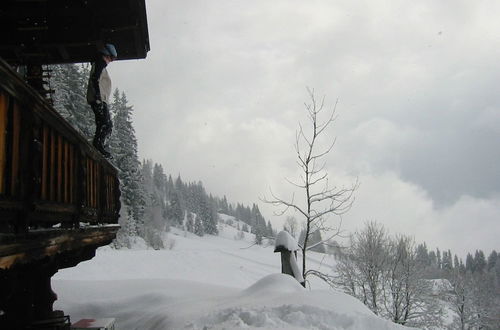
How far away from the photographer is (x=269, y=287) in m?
7.58

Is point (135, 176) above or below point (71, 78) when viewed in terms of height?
below

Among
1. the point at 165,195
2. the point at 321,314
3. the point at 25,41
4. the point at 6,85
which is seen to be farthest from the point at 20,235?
the point at 165,195

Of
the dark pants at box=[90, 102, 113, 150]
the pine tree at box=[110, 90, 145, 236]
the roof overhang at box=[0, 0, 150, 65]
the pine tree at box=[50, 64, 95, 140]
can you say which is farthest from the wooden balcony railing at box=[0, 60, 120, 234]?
the pine tree at box=[110, 90, 145, 236]

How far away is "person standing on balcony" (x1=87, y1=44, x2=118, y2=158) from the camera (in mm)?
6426

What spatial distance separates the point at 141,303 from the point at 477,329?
40.7 metres

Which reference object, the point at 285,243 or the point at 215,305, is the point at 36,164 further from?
the point at 285,243

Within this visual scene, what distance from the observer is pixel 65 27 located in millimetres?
8078

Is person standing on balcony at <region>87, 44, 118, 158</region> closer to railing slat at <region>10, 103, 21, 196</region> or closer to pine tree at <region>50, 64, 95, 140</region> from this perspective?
railing slat at <region>10, 103, 21, 196</region>

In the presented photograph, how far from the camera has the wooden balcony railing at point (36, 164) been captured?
2.78m

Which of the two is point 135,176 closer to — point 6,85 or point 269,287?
point 269,287

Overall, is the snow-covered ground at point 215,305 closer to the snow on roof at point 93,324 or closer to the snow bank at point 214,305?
the snow bank at point 214,305

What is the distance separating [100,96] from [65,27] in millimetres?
2678

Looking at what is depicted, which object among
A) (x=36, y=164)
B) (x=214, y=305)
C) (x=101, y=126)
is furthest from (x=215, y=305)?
(x=36, y=164)

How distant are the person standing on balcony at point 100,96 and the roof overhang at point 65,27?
1435mm
